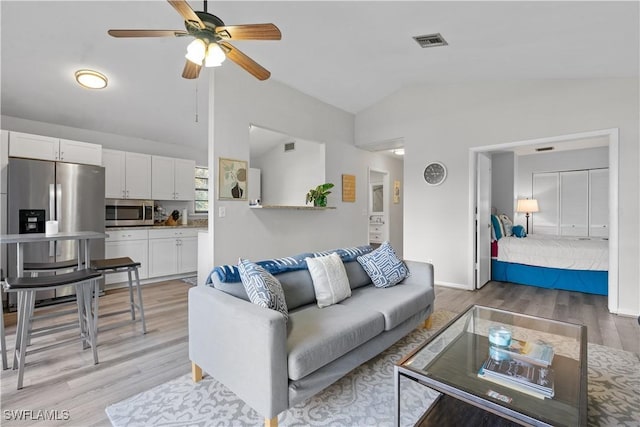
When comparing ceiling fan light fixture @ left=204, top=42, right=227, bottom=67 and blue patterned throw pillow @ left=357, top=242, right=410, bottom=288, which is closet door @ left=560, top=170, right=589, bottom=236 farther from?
ceiling fan light fixture @ left=204, top=42, right=227, bottom=67

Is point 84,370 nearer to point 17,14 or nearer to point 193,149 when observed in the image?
point 17,14

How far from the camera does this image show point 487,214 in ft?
15.7

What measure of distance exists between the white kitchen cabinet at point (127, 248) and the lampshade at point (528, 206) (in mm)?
7367

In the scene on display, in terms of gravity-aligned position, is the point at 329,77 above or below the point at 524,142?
above

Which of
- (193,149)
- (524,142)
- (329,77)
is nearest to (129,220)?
(193,149)

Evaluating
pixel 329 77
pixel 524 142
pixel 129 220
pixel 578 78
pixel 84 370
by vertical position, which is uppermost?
pixel 329 77

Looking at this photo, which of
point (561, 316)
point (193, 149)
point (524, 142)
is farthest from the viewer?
point (193, 149)

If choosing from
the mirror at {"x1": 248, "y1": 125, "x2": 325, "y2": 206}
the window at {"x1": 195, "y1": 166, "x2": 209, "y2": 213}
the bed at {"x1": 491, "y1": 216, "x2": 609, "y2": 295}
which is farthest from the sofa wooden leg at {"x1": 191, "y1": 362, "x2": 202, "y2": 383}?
the bed at {"x1": 491, "y1": 216, "x2": 609, "y2": 295}

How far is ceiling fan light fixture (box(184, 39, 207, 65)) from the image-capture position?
1.99 m

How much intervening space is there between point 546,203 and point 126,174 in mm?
8485

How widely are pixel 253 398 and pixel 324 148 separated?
412cm

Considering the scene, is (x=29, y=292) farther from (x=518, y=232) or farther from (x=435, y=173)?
(x=518, y=232)

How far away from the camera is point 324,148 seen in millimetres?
5105

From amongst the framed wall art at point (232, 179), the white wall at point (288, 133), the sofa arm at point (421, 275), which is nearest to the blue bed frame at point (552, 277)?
the white wall at point (288, 133)
